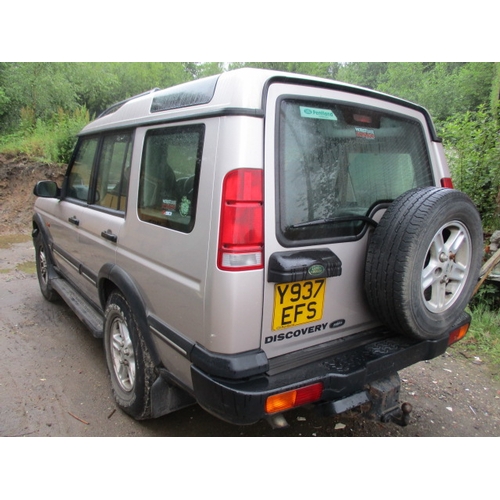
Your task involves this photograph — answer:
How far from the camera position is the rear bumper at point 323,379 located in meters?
1.68

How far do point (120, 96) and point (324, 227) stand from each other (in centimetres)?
2857

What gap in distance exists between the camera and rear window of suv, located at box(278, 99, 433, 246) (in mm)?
1863

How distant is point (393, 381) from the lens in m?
2.13

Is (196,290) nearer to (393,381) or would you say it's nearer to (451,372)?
(393,381)

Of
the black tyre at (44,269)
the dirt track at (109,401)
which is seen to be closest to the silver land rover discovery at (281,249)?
the dirt track at (109,401)

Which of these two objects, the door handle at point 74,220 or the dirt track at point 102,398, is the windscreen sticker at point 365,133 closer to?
the dirt track at point 102,398

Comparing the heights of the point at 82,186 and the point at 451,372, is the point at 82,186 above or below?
above

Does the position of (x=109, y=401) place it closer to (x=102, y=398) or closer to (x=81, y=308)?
(x=102, y=398)

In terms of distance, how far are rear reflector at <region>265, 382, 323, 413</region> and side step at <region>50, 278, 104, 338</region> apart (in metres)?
1.74

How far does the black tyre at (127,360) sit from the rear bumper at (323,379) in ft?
2.08

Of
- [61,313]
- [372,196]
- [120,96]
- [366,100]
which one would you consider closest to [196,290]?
[372,196]

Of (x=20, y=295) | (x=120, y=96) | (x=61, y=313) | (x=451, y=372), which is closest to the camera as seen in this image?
(x=451, y=372)

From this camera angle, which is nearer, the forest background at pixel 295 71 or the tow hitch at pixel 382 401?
the tow hitch at pixel 382 401

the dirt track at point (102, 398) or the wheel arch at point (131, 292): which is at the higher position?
the wheel arch at point (131, 292)
